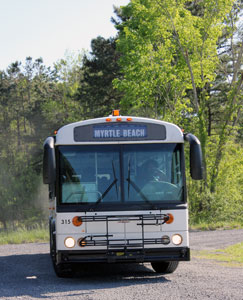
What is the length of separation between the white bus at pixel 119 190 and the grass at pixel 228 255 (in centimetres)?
323

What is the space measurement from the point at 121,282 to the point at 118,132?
2536 millimetres

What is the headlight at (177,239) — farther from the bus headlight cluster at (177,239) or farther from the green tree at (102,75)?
the green tree at (102,75)

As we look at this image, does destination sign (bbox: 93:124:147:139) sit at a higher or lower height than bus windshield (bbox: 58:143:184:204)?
higher

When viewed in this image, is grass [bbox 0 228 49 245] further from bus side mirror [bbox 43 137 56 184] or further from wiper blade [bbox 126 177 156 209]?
bus side mirror [bbox 43 137 56 184]

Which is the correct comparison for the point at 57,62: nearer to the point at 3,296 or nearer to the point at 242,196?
the point at 242,196

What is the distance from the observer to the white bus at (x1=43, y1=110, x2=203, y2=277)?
30.1 ft

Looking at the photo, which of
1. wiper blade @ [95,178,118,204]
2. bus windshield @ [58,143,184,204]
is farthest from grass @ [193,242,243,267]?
wiper blade @ [95,178,118,204]

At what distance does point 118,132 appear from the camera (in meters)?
9.75

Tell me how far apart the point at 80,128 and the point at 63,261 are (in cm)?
227

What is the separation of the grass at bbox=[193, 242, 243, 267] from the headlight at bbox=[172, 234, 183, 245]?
3.00m

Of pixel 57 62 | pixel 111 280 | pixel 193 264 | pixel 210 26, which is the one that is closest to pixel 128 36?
pixel 210 26

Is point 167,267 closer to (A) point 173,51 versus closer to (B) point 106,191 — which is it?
(B) point 106,191

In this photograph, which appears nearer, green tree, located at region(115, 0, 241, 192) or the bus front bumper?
the bus front bumper

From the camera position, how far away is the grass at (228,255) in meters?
12.5
